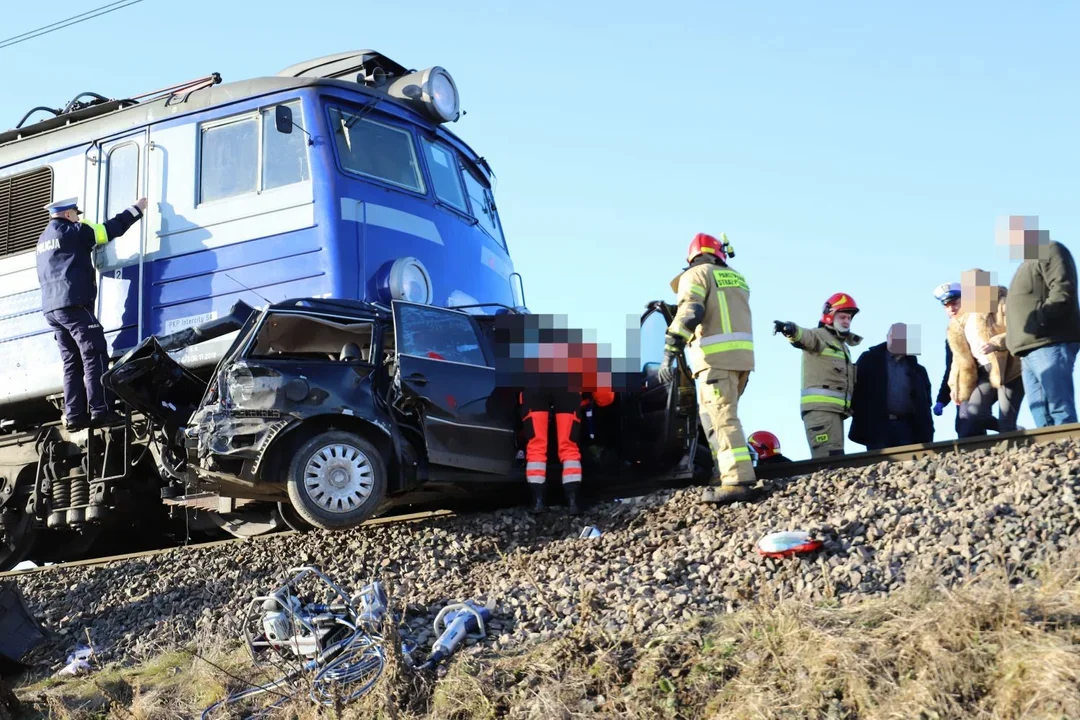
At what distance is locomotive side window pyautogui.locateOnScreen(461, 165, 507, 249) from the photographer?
11125 mm

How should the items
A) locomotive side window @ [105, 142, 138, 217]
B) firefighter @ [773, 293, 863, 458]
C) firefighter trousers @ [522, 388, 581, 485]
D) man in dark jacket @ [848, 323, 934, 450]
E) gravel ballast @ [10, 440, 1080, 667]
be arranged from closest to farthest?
gravel ballast @ [10, 440, 1080, 667], firefighter trousers @ [522, 388, 581, 485], firefighter @ [773, 293, 863, 458], man in dark jacket @ [848, 323, 934, 450], locomotive side window @ [105, 142, 138, 217]

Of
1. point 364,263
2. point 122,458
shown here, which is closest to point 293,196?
point 364,263

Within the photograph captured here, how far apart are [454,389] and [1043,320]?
382 centimetres

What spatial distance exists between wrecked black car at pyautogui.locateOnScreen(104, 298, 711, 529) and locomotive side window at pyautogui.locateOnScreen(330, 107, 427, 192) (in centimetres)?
173

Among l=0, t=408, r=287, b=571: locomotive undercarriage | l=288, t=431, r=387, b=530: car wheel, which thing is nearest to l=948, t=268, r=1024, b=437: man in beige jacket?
l=288, t=431, r=387, b=530: car wheel

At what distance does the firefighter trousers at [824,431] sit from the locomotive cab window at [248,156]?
171 inches

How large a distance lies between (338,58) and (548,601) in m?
6.31

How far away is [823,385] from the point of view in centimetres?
891

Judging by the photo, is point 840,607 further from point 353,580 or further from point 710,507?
point 353,580

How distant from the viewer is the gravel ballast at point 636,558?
5.93m

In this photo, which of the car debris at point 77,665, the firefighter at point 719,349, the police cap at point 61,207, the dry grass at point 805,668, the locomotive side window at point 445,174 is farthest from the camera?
the locomotive side window at point 445,174

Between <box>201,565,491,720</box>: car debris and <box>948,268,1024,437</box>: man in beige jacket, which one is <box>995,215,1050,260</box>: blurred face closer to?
<box>948,268,1024,437</box>: man in beige jacket

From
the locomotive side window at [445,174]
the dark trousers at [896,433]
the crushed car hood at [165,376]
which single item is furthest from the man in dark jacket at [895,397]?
the crushed car hood at [165,376]

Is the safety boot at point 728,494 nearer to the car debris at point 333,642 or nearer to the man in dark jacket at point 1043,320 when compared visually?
the car debris at point 333,642
